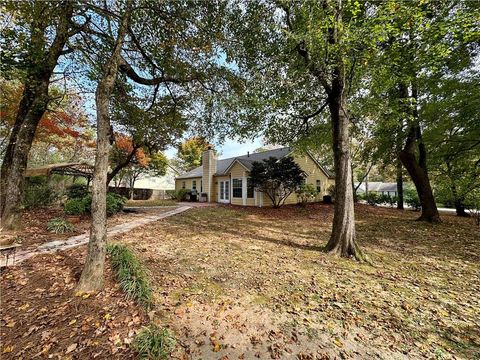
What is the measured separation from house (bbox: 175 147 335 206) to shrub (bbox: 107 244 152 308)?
12884 millimetres

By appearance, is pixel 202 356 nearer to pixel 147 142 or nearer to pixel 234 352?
→ pixel 234 352

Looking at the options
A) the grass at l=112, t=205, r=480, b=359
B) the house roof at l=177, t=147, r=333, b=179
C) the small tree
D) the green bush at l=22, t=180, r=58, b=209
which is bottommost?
the grass at l=112, t=205, r=480, b=359

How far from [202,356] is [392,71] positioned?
303 inches

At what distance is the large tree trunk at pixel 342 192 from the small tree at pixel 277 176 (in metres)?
8.41

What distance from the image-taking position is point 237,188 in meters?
18.2

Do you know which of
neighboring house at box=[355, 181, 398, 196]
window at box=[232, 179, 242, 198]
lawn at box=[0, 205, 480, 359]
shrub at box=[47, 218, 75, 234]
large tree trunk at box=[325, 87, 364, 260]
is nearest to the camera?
lawn at box=[0, 205, 480, 359]

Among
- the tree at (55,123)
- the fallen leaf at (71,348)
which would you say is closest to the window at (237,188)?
the tree at (55,123)

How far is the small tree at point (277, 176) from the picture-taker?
1414cm

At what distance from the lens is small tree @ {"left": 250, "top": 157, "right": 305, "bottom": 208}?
1414 cm

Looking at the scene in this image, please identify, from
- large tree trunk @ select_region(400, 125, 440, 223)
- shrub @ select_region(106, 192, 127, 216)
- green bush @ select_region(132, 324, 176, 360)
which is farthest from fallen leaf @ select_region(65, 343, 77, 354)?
large tree trunk @ select_region(400, 125, 440, 223)

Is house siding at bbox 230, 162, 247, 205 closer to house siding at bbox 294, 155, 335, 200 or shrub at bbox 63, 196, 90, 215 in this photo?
house siding at bbox 294, 155, 335, 200

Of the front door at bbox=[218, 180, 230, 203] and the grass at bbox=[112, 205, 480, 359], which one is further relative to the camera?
the front door at bbox=[218, 180, 230, 203]

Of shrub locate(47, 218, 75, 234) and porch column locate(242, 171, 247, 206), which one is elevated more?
porch column locate(242, 171, 247, 206)

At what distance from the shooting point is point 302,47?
6.09 meters
